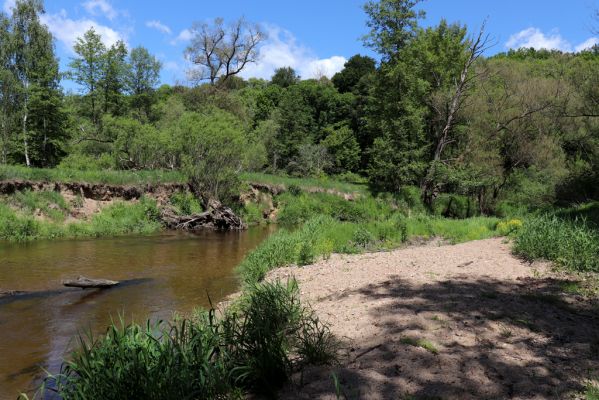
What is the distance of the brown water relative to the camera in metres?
6.64

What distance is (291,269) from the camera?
32.8 ft

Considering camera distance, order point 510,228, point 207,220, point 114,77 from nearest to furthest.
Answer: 1. point 510,228
2. point 207,220
3. point 114,77

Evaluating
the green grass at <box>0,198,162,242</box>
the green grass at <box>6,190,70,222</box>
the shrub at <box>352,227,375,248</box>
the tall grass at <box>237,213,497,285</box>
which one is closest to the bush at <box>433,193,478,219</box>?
the tall grass at <box>237,213,497,285</box>

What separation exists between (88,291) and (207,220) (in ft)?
41.6

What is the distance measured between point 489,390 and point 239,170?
22.6 metres

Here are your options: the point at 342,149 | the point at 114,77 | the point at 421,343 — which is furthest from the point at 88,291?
the point at 342,149

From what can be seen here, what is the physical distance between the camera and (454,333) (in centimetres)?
509

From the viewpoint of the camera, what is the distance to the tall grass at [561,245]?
8141 millimetres

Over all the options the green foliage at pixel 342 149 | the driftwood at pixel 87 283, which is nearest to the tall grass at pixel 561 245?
the driftwood at pixel 87 283

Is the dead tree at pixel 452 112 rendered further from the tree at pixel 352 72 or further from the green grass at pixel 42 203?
the tree at pixel 352 72

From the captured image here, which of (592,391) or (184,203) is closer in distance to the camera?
(592,391)

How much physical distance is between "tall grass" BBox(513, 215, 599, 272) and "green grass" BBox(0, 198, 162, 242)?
1573cm

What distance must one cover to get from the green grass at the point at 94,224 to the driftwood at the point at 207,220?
614 mm

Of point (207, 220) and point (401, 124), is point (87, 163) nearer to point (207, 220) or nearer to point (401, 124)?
point (207, 220)
